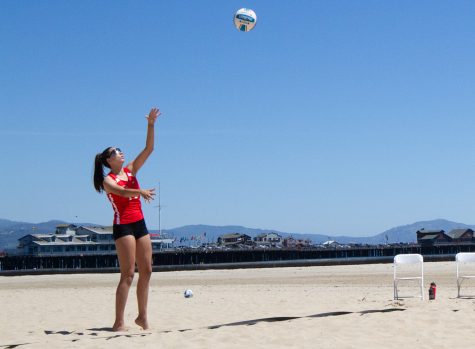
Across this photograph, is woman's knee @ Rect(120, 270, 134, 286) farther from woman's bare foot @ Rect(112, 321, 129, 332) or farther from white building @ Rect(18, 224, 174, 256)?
white building @ Rect(18, 224, 174, 256)

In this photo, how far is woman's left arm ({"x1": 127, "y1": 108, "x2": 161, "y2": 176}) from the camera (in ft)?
25.7

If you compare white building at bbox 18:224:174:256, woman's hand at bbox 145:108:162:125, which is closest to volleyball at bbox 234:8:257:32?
woman's hand at bbox 145:108:162:125

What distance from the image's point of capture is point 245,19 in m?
12.5

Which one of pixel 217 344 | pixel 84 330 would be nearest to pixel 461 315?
pixel 217 344

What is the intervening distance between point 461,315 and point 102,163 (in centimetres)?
430

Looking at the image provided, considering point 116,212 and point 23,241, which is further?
point 23,241

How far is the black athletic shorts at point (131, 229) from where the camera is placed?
7230 millimetres

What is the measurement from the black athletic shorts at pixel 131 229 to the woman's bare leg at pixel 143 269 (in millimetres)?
60

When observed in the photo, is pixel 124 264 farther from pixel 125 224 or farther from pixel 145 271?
pixel 125 224

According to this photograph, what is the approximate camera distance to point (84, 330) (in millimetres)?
7812

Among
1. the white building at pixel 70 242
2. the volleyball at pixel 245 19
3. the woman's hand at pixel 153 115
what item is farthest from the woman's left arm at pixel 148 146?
the white building at pixel 70 242

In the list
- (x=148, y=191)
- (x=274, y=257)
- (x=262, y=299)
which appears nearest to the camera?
(x=148, y=191)

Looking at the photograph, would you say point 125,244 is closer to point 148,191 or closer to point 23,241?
point 148,191

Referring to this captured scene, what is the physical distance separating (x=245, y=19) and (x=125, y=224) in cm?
641
